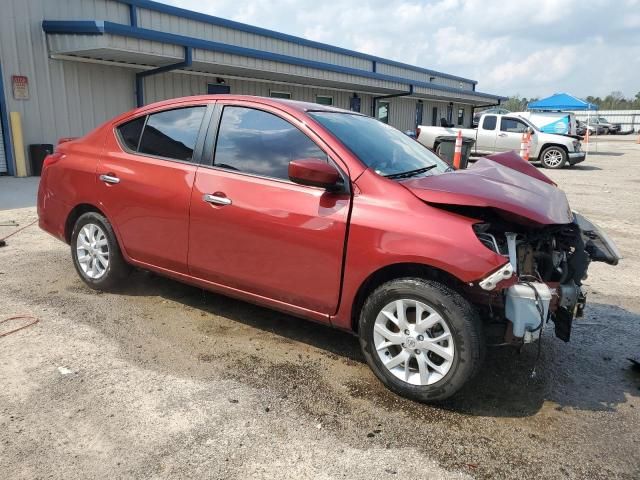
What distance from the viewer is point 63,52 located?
1165 cm

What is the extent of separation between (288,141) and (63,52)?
10.4 metres

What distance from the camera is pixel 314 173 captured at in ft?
10.2

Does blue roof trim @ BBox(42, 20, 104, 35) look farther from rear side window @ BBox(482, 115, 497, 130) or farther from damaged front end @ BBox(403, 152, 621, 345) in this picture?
rear side window @ BBox(482, 115, 497, 130)

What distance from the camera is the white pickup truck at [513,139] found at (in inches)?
709

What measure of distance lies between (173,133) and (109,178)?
0.70m

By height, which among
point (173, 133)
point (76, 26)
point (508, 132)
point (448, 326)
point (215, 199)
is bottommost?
point (448, 326)

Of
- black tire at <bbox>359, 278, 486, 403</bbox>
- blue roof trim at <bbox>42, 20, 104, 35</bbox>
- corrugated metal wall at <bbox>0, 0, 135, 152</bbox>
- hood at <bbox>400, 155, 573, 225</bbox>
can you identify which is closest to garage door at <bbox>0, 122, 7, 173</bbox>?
corrugated metal wall at <bbox>0, 0, 135, 152</bbox>

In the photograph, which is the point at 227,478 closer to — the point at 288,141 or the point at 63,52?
the point at 288,141

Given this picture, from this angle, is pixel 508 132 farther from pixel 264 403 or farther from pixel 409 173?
pixel 264 403

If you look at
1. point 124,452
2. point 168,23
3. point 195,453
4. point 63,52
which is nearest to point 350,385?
point 195,453

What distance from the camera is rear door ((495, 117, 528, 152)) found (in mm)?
18516

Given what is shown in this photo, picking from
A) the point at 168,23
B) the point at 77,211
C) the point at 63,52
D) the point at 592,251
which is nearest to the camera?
the point at 592,251

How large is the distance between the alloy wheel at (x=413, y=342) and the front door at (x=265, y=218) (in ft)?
1.25

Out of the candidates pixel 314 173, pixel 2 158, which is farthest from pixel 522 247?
pixel 2 158
